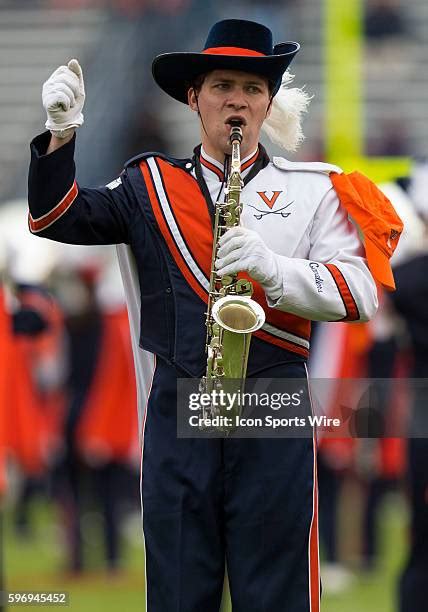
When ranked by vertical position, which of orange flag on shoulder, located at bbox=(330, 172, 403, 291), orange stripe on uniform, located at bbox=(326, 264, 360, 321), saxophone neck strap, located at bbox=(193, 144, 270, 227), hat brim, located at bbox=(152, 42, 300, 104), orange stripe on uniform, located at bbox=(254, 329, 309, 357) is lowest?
orange stripe on uniform, located at bbox=(254, 329, 309, 357)

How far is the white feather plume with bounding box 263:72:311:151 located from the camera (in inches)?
180

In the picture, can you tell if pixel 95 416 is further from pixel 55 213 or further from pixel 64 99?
pixel 64 99

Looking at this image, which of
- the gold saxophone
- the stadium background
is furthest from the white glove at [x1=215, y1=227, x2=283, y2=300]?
the stadium background

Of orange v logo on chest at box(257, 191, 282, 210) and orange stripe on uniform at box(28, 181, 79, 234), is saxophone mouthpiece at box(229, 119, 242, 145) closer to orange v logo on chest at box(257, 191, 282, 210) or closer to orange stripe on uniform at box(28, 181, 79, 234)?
orange v logo on chest at box(257, 191, 282, 210)

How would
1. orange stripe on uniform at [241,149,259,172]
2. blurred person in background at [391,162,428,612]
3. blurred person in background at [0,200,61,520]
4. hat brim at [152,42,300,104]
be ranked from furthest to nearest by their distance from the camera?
blurred person in background at [0,200,61,520] → blurred person in background at [391,162,428,612] → orange stripe on uniform at [241,149,259,172] → hat brim at [152,42,300,104]

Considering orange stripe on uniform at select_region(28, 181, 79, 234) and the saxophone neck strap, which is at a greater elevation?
the saxophone neck strap

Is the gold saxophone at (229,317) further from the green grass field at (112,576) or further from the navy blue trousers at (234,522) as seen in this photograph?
the green grass field at (112,576)

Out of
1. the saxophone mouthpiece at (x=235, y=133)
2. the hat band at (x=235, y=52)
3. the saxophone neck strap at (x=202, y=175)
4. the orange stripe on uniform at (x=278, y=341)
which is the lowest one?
the orange stripe on uniform at (x=278, y=341)

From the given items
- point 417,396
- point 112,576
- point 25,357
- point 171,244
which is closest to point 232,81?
point 171,244

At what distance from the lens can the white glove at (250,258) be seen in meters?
4.04

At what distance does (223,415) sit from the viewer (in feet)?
13.9

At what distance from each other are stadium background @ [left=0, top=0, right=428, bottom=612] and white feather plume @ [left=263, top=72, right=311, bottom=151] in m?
3.99

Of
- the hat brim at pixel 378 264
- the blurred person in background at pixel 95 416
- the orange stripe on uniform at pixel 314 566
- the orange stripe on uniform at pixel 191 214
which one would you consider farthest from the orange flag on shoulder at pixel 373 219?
the blurred person in background at pixel 95 416

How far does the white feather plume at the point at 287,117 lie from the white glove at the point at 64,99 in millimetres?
665
